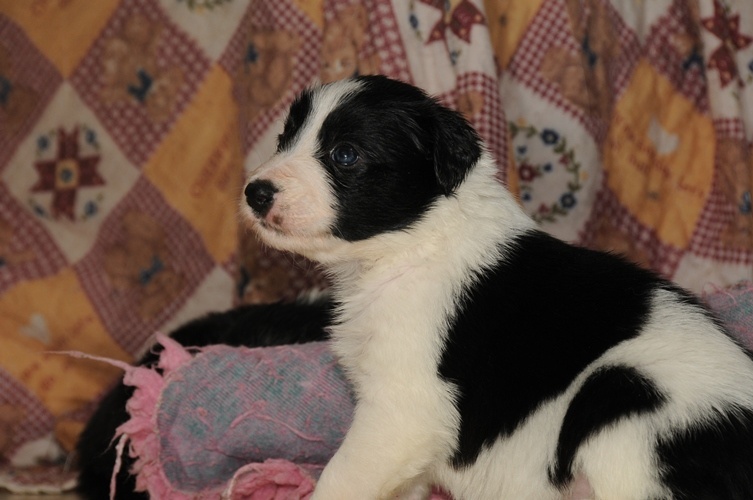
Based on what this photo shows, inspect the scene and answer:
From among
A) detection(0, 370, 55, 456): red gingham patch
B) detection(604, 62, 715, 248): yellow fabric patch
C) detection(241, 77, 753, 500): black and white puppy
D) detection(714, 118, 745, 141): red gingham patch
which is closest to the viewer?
detection(241, 77, 753, 500): black and white puppy

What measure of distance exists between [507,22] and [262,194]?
202 cm

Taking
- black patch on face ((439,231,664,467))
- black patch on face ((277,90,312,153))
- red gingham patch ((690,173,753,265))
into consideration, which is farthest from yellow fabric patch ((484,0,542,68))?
black patch on face ((439,231,664,467))

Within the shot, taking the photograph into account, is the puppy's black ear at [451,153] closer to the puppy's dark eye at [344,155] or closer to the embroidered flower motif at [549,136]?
the puppy's dark eye at [344,155]

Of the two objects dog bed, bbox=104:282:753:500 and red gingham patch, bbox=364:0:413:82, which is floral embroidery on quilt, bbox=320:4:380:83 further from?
dog bed, bbox=104:282:753:500

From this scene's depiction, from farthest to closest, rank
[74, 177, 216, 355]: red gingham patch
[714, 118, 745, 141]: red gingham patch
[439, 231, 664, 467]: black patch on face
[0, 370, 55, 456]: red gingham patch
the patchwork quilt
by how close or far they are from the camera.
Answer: [74, 177, 216, 355]: red gingham patch
[714, 118, 745, 141]: red gingham patch
the patchwork quilt
[0, 370, 55, 456]: red gingham patch
[439, 231, 664, 467]: black patch on face

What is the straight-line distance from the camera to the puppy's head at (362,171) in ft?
7.56

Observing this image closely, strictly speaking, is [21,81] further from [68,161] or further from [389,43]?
[389,43]

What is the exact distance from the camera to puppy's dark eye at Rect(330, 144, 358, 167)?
2.35 m

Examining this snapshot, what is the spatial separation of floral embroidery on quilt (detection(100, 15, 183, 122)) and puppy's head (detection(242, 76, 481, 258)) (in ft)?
6.24

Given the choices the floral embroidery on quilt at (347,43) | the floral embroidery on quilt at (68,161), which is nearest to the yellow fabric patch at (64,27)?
the floral embroidery on quilt at (68,161)

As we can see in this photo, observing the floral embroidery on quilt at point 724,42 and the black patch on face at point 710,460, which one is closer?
the black patch on face at point 710,460

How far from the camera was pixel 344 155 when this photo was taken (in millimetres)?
2355

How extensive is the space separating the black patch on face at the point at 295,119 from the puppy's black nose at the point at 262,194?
23cm

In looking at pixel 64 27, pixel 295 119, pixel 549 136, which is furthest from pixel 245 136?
pixel 295 119
